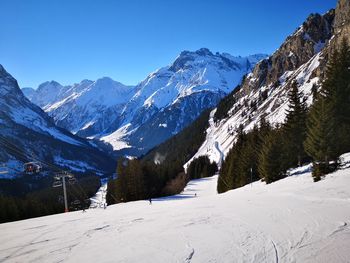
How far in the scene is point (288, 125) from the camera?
158 ft

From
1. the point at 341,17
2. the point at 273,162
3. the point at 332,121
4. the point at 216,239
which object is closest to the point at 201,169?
the point at 273,162

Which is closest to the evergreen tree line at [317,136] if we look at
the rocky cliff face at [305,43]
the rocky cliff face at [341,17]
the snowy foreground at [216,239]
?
the snowy foreground at [216,239]

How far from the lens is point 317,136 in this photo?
33.3m

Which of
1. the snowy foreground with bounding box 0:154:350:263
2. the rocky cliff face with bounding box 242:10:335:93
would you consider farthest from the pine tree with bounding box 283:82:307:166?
the rocky cliff face with bounding box 242:10:335:93

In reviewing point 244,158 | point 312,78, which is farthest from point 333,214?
point 312,78

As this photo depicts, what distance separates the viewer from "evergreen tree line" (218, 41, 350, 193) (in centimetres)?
3256

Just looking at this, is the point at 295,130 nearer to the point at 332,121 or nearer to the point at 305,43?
the point at 332,121

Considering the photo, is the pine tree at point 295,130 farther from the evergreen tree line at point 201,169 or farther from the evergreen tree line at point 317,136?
the evergreen tree line at point 201,169

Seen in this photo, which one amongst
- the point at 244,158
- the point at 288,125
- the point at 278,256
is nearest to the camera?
the point at 278,256

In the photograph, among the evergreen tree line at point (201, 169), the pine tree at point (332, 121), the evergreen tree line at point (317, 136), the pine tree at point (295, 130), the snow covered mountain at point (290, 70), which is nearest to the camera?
the pine tree at point (332, 121)

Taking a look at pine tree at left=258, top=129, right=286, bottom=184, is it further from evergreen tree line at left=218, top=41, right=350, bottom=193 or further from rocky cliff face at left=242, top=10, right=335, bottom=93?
rocky cliff face at left=242, top=10, right=335, bottom=93

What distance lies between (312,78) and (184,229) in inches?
5551

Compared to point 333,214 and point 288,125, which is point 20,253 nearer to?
point 333,214

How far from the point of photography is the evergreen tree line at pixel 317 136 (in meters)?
32.6
